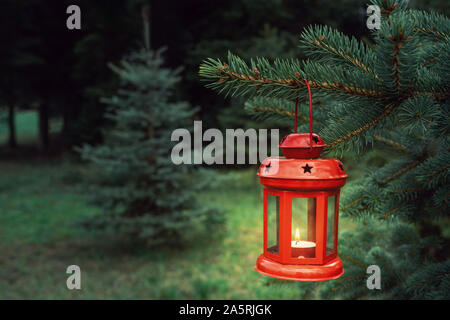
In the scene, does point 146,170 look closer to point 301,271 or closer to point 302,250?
point 302,250

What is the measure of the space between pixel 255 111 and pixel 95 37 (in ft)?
51.7

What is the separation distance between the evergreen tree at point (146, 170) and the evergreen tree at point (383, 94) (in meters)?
4.70

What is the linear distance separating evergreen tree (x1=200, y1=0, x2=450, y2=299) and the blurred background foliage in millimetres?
881

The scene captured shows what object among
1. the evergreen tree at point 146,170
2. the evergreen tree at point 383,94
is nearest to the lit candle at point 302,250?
the evergreen tree at point 383,94

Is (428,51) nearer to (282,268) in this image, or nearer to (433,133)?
(433,133)

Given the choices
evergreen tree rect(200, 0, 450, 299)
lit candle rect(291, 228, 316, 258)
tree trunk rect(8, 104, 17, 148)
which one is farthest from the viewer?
tree trunk rect(8, 104, 17, 148)

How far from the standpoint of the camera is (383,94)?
4.14 feet

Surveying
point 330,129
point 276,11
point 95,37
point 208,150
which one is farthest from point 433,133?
point 95,37

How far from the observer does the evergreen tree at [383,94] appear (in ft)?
3.94

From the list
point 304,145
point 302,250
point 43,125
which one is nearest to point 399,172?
point 302,250

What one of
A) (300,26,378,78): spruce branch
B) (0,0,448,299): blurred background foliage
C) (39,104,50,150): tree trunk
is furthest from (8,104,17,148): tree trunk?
(300,26,378,78): spruce branch

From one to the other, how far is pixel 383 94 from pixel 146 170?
218 inches

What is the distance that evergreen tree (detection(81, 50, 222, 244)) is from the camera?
6457 millimetres

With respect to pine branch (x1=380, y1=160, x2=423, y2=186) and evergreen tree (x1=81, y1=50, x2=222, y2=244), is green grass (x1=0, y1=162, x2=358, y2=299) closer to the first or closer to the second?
evergreen tree (x1=81, y1=50, x2=222, y2=244)
